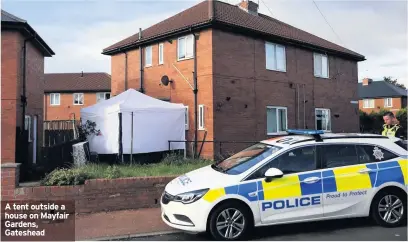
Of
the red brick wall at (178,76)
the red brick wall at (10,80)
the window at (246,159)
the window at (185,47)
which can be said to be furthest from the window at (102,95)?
the window at (246,159)

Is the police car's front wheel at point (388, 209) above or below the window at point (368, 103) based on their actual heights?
below

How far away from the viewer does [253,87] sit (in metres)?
15.2

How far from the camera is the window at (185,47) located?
14.9 m

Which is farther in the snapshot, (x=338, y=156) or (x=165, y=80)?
(x=165, y=80)

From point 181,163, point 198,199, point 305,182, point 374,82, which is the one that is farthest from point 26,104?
point 374,82

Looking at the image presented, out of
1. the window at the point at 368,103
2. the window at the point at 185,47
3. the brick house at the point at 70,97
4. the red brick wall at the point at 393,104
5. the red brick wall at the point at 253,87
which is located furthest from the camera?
the window at the point at 368,103

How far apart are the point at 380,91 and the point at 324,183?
48.4m

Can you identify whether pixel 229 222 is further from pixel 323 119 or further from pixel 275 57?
pixel 323 119

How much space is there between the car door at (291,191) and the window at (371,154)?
92 centimetres

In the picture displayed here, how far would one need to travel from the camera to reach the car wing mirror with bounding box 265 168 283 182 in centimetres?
550

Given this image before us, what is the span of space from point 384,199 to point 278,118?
34.4 feet

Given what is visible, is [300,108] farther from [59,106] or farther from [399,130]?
[59,106]

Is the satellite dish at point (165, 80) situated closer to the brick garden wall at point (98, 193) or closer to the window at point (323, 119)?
the window at point (323, 119)

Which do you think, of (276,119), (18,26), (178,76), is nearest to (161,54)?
(178,76)
